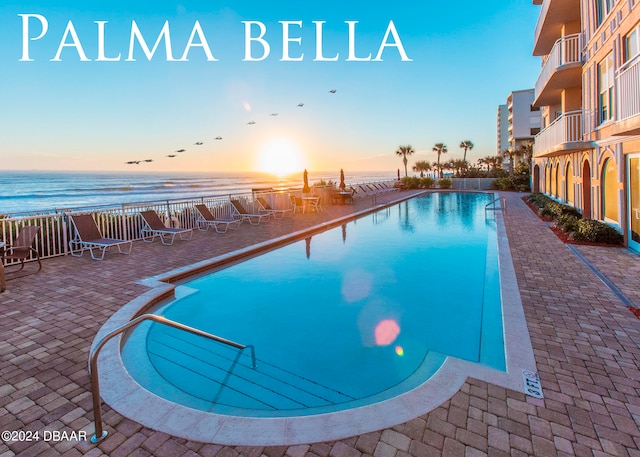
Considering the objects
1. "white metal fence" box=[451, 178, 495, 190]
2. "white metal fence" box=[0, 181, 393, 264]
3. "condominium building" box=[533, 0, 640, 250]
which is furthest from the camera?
"white metal fence" box=[451, 178, 495, 190]

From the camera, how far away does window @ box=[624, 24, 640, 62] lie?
7.29 metres

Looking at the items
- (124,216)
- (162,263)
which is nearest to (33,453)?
(162,263)

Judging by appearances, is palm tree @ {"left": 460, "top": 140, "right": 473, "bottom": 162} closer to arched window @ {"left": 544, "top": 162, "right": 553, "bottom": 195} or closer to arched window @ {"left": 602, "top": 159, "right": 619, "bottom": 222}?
arched window @ {"left": 544, "top": 162, "right": 553, "bottom": 195}

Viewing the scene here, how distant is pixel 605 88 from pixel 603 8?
2.06 meters

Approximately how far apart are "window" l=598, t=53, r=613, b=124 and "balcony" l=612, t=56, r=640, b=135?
8.33 feet

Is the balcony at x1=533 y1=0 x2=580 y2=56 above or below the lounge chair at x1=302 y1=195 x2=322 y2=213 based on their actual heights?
above

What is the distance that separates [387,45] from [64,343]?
1122 cm

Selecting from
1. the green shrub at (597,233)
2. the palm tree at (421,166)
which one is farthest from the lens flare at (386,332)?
the palm tree at (421,166)

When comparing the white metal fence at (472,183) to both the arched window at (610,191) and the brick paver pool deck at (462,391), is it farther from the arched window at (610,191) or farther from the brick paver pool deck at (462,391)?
the brick paver pool deck at (462,391)

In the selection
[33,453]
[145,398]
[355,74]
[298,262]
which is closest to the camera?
[33,453]

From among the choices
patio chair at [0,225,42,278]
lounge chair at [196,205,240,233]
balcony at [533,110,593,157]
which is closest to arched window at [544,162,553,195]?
balcony at [533,110,593,157]

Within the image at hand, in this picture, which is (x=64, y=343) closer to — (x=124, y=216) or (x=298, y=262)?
(x=298, y=262)

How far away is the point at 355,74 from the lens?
17.8 meters

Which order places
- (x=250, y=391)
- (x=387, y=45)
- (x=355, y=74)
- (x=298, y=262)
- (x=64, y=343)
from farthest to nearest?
(x=355, y=74) → (x=387, y=45) → (x=298, y=262) → (x=64, y=343) → (x=250, y=391)
